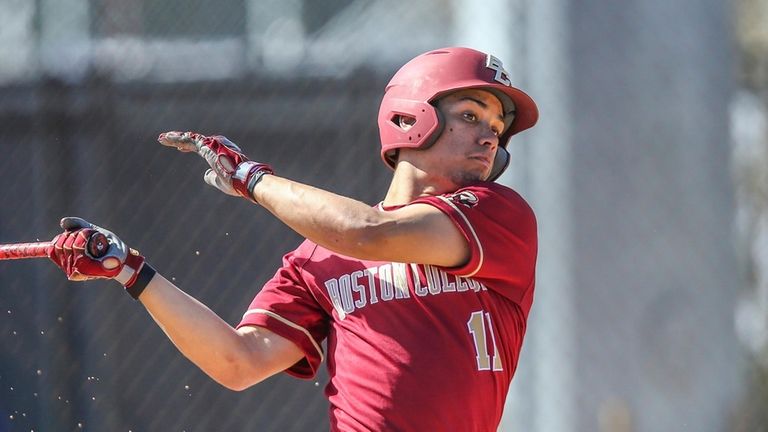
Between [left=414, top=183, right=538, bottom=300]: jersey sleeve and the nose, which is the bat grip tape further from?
the nose

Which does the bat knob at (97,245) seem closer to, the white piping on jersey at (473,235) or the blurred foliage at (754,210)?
the white piping on jersey at (473,235)

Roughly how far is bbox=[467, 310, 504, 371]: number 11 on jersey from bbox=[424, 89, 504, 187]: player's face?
1.05 ft

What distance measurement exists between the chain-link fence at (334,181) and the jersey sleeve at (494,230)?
159cm

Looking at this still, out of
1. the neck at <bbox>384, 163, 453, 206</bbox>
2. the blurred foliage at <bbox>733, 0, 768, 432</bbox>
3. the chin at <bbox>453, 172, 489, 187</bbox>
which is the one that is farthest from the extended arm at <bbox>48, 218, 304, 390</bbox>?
the blurred foliage at <bbox>733, 0, 768, 432</bbox>

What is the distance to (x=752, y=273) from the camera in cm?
449

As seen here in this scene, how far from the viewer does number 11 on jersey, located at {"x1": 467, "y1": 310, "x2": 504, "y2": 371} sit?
2.35m

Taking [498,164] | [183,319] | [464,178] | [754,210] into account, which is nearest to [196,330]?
[183,319]

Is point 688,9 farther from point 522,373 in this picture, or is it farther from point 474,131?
point 474,131

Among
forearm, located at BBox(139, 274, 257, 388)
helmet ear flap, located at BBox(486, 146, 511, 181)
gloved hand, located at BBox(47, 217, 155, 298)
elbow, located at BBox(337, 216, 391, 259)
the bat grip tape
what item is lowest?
forearm, located at BBox(139, 274, 257, 388)

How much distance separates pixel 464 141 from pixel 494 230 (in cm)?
23

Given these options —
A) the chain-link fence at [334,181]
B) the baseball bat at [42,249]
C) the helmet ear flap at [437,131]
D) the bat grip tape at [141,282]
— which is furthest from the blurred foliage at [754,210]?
the baseball bat at [42,249]

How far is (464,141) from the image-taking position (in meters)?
2.51

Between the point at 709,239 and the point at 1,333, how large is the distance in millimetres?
2605

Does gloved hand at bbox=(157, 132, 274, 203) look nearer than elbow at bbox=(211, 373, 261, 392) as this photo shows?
Yes
